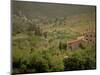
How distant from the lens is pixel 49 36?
7.27 ft

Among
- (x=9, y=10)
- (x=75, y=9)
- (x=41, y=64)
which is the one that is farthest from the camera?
(x=75, y=9)

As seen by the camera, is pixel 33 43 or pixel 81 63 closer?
pixel 33 43

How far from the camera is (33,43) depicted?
A: 2164mm

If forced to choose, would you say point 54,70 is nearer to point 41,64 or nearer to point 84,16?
point 41,64

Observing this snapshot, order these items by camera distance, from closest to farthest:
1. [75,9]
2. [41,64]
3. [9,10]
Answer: [9,10] → [41,64] → [75,9]

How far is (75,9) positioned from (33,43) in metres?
0.62

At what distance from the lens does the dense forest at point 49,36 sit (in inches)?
83.3

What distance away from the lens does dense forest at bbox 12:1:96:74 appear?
212 cm

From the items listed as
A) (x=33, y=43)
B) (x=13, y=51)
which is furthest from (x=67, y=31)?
(x=13, y=51)

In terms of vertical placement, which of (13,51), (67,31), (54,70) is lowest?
(54,70)

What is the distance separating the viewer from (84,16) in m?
2.35

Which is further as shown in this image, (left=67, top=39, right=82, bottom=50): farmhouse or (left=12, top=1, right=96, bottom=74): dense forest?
(left=67, top=39, right=82, bottom=50): farmhouse

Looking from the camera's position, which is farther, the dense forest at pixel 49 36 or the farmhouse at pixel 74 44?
the farmhouse at pixel 74 44

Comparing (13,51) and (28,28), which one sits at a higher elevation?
(28,28)
